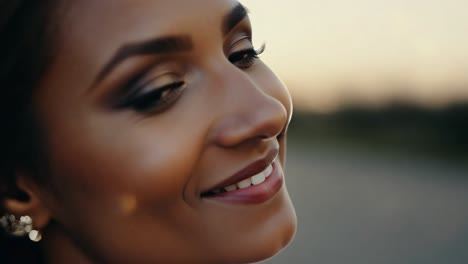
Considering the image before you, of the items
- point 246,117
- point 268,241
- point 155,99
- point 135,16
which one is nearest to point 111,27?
point 135,16

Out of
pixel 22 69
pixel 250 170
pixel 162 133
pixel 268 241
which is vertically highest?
pixel 22 69

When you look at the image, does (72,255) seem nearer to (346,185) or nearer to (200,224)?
(200,224)

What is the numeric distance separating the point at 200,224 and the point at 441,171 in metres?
5.81

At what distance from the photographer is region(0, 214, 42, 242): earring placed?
4.60 feet

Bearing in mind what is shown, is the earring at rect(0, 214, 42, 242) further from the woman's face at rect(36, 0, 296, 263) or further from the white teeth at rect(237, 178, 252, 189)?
the white teeth at rect(237, 178, 252, 189)

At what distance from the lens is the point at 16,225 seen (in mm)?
1409

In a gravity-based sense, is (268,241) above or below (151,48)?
below

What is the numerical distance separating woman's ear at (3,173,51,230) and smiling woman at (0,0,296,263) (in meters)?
0.04

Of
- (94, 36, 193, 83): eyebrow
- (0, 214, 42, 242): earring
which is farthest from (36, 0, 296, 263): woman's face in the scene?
(0, 214, 42, 242): earring

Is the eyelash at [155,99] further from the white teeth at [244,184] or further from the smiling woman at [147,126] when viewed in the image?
the white teeth at [244,184]

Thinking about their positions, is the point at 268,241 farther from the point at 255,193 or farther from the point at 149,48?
the point at 149,48

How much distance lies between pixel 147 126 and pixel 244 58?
299mm

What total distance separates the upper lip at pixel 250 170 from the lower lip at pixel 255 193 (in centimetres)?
3

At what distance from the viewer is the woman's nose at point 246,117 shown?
123 centimetres
